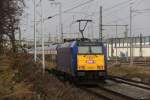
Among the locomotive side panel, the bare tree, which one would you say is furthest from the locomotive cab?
the bare tree

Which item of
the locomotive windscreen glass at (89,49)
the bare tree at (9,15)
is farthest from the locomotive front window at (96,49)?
the bare tree at (9,15)

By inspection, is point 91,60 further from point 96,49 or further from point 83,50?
point 96,49

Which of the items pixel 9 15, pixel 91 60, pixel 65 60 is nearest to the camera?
pixel 9 15

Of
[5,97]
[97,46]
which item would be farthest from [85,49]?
[5,97]

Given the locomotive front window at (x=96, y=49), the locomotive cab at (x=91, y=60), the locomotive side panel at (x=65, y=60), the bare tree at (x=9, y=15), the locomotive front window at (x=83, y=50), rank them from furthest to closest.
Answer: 1. the locomotive side panel at (x=65, y=60)
2. the locomotive front window at (x=96, y=49)
3. the locomotive front window at (x=83, y=50)
4. the locomotive cab at (x=91, y=60)
5. the bare tree at (x=9, y=15)

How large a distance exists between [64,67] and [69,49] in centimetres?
284

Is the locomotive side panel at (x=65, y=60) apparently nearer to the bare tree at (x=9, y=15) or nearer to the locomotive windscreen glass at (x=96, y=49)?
the locomotive windscreen glass at (x=96, y=49)

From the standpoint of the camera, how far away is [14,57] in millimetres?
17984

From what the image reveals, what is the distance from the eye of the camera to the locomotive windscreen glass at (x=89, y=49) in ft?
94.2

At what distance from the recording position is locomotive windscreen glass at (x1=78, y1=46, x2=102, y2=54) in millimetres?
28719

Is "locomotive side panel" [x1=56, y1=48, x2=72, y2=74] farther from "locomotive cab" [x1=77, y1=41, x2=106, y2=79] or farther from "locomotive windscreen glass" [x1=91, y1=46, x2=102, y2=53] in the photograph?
"locomotive windscreen glass" [x1=91, y1=46, x2=102, y2=53]

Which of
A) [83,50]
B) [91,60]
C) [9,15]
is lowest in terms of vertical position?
[91,60]

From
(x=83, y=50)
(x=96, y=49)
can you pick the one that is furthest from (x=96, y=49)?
(x=83, y=50)

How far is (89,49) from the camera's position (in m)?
28.9
